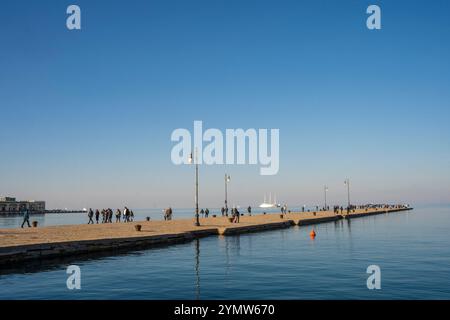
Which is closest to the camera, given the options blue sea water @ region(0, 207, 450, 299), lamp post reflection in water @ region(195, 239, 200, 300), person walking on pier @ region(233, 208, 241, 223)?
blue sea water @ region(0, 207, 450, 299)

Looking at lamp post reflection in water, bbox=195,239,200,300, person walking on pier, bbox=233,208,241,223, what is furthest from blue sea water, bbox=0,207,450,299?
person walking on pier, bbox=233,208,241,223

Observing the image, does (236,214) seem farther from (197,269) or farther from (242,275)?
(242,275)

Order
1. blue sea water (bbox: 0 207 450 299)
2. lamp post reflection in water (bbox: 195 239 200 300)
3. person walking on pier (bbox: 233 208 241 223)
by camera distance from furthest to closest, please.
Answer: person walking on pier (bbox: 233 208 241 223) → lamp post reflection in water (bbox: 195 239 200 300) → blue sea water (bbox: 0 207 450 299)

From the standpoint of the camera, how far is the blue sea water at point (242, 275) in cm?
1498

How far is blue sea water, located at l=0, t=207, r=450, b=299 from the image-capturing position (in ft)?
49.2

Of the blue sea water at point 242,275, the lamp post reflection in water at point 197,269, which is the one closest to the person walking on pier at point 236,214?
the lamp post reflection in water at point 197,269

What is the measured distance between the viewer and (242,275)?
18672mm

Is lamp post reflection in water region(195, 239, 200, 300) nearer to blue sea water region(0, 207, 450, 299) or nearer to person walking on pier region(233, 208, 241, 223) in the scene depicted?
blue sea water region(0, 207, 450, 299)

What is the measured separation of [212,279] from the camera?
1773 cm

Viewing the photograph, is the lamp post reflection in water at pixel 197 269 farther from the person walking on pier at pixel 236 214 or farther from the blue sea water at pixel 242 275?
the person walking on pier at pixel 236 214

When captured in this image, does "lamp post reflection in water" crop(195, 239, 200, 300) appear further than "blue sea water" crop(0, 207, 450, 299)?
Yes
